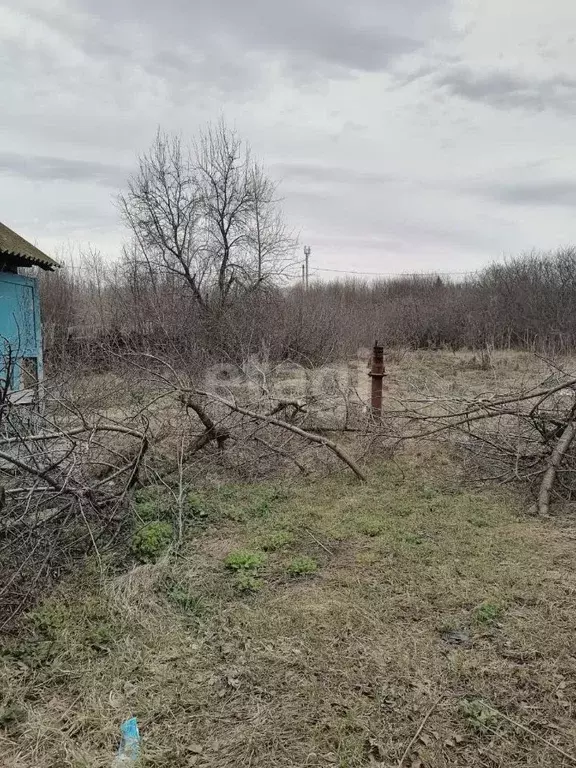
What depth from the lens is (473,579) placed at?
11.2 ft

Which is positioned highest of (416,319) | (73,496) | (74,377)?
(416,319)

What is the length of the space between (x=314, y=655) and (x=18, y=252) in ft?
30.5

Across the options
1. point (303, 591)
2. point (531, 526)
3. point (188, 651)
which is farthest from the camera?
point (531, 526)

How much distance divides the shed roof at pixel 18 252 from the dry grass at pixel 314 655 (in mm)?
7703

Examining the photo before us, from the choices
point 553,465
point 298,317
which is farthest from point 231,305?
point 553,465

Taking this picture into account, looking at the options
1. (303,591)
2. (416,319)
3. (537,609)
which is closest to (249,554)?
(303,591)

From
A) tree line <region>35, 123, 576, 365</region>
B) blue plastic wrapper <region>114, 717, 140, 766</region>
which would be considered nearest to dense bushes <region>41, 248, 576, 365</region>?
tree line <region>35, 123, 576, 365</region>

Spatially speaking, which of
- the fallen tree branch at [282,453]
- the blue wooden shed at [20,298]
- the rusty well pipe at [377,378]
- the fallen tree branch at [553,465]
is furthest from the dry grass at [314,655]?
the blue wooden shed at [20,298]

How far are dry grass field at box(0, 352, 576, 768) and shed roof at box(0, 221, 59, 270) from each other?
7.18 metres

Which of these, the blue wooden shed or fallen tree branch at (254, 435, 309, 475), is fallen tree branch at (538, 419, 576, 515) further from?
the blue wooden shed

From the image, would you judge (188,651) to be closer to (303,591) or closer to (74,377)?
(303,591)

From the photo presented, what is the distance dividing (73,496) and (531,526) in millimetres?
3654

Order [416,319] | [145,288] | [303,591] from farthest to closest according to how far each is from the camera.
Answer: [416,319]
[145,288]
[303,591]

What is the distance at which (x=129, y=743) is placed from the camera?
2184 millimetres
